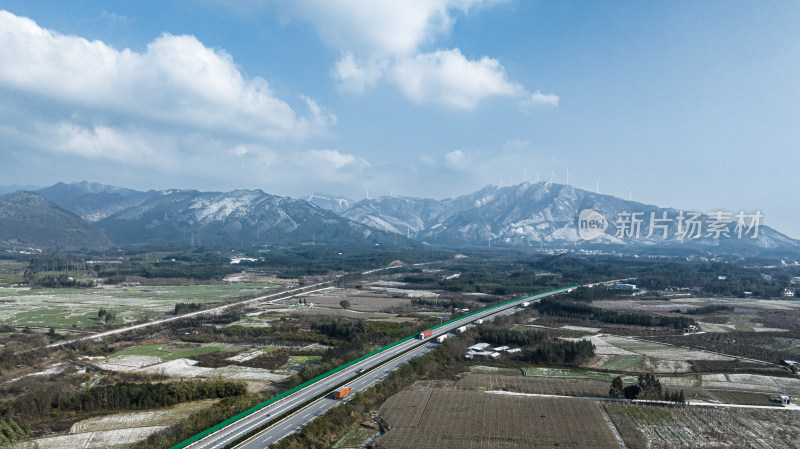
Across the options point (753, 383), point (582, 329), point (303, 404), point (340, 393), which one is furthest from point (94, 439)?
point (582, 329)

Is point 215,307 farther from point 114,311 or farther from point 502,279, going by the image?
point 502,279

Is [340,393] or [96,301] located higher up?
[340,393]

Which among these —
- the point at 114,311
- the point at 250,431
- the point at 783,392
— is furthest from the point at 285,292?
the point at 783,392

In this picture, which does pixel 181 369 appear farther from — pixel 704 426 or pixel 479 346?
pixel 704 426

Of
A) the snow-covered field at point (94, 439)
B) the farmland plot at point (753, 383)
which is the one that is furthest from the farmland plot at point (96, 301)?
the farmland plot at point (753, 383)

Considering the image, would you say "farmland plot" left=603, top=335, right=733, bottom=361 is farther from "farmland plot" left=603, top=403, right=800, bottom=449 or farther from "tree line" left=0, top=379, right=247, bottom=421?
"tree line" left=0, top=379, right=247, bottom=421

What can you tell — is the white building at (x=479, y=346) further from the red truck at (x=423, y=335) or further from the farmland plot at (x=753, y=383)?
the farmland plot at (x=753, y=383)
